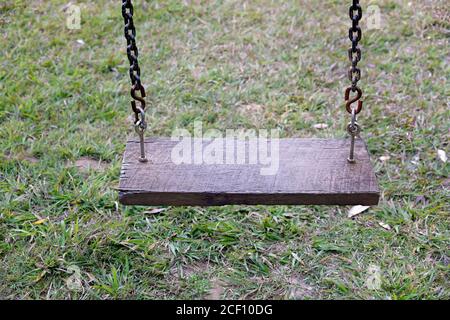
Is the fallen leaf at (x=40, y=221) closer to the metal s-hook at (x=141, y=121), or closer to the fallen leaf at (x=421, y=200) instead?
the metal s-hook at (x=141, y=121)

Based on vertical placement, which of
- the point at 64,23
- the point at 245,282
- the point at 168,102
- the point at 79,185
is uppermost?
the point at 64,23

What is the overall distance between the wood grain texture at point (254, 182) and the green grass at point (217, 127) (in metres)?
0.61

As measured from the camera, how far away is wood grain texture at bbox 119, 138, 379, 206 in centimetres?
239

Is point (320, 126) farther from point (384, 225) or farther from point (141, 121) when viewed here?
point (141, 121)

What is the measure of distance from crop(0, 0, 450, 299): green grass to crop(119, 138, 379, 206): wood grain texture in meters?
0.61

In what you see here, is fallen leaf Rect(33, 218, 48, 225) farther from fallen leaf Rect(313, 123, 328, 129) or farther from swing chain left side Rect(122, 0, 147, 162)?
fallen leaf Rect(313, 123, 328, 129)

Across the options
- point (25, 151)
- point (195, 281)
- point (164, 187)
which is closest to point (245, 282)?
point (195, 281)

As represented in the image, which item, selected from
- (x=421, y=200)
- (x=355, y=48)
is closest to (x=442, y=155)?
(x=421, y=200)

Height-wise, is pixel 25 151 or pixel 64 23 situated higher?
pixel 64 23

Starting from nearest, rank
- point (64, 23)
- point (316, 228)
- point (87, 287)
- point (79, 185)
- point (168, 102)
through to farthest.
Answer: point (87, 287), point (316, 228), point (79, 185), point (168, 102), point (64, 23)

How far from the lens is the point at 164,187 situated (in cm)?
242

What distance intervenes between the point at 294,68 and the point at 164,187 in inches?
95.0

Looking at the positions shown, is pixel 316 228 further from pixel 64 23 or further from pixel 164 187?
pixel 64 23

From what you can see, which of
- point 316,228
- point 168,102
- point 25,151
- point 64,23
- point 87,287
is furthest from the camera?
point 64,23
